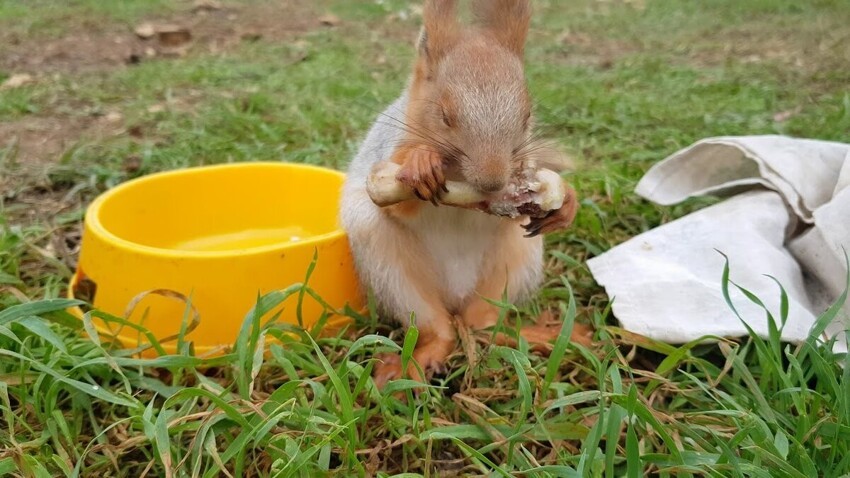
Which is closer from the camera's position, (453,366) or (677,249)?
(453,366)

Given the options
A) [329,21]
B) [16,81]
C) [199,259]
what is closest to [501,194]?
[199,259]

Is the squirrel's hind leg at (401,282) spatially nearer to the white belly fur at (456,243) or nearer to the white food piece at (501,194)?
the white belly fur at (456,243)

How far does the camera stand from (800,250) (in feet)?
8.14

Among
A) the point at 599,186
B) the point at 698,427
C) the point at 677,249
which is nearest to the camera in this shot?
the point at 698,427

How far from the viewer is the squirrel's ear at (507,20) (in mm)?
2230

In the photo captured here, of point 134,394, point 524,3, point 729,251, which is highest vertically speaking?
point 524,3

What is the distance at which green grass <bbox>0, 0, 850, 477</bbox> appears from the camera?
1.64 metres

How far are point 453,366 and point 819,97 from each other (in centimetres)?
385

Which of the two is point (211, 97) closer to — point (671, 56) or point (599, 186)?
point (599, 186)

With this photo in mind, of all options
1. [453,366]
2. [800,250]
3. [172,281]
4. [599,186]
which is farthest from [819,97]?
[172,281]

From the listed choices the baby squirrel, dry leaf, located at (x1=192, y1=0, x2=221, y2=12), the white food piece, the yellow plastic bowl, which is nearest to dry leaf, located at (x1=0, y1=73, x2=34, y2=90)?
the yellow plastic bowl

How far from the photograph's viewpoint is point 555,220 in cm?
220

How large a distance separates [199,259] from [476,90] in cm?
93

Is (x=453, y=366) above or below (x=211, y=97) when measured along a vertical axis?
above
